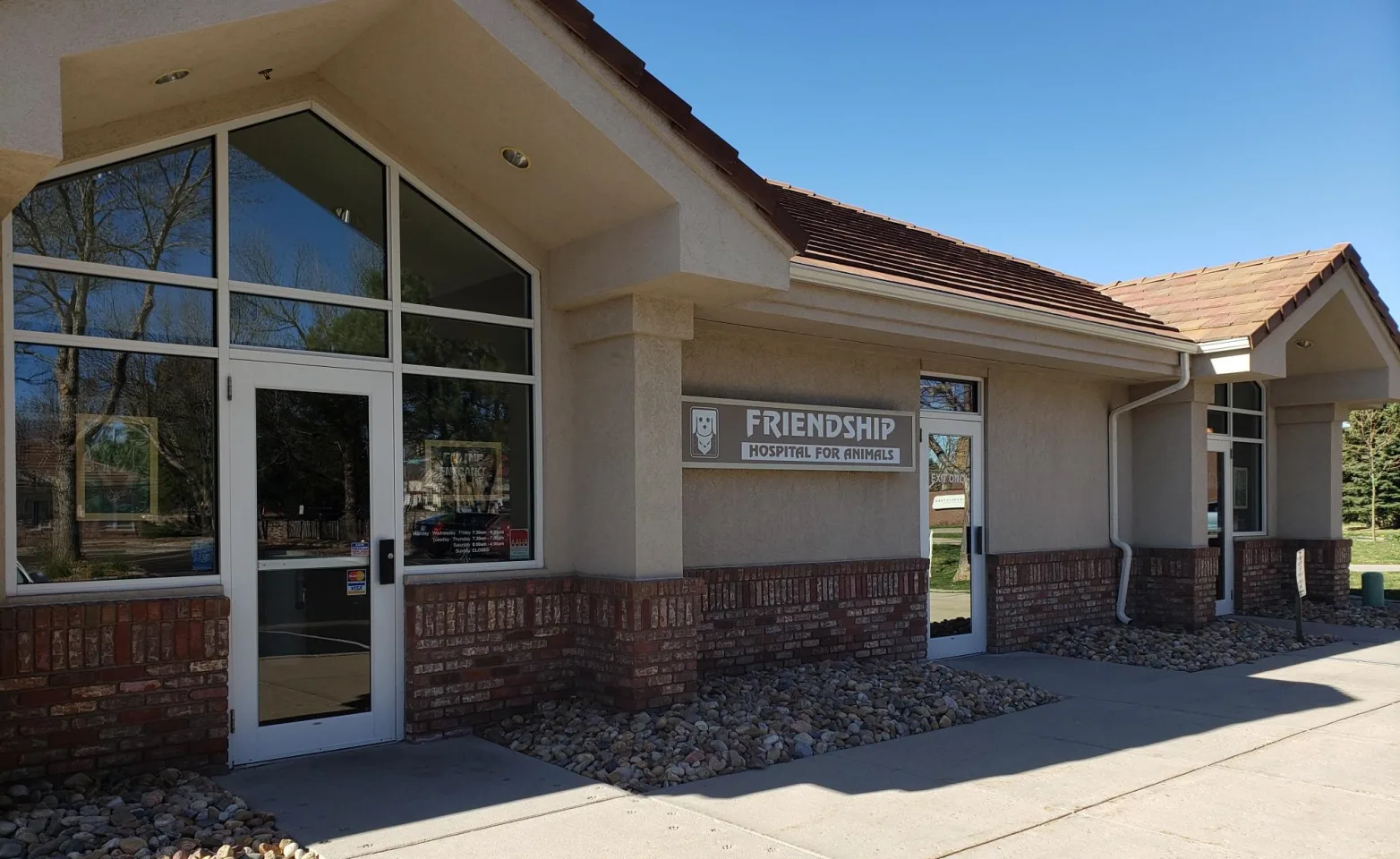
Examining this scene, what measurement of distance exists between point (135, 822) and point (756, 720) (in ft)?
12.7

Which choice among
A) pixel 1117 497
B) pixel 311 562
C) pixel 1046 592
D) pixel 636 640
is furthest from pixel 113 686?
pixel 1117 497

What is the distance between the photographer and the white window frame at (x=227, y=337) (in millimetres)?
5973

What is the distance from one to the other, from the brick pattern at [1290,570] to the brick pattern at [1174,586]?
218 centimetres

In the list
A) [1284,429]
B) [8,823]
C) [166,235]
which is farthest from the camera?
[1284,429]

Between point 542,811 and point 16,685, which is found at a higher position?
point 16,685

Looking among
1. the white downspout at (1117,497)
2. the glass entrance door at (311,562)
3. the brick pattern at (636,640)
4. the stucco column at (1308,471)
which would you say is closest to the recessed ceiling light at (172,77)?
the glass entrance door at (311,562)

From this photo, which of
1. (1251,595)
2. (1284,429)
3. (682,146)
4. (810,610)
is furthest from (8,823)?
(1284,429)

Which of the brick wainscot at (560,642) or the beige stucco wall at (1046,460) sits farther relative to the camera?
the beige stucco wall at (1046,460)

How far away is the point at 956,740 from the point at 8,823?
569 centimetres

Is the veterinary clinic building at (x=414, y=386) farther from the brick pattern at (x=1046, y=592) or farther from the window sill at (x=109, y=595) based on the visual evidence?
the brick pattern at (x=1046, y=592)

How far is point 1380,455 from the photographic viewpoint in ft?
117

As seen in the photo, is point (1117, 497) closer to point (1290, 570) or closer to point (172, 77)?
point (1290, 570)

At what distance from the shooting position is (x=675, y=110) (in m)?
7.07

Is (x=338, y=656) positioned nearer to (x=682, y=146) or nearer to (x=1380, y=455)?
(x=682, y=146)
